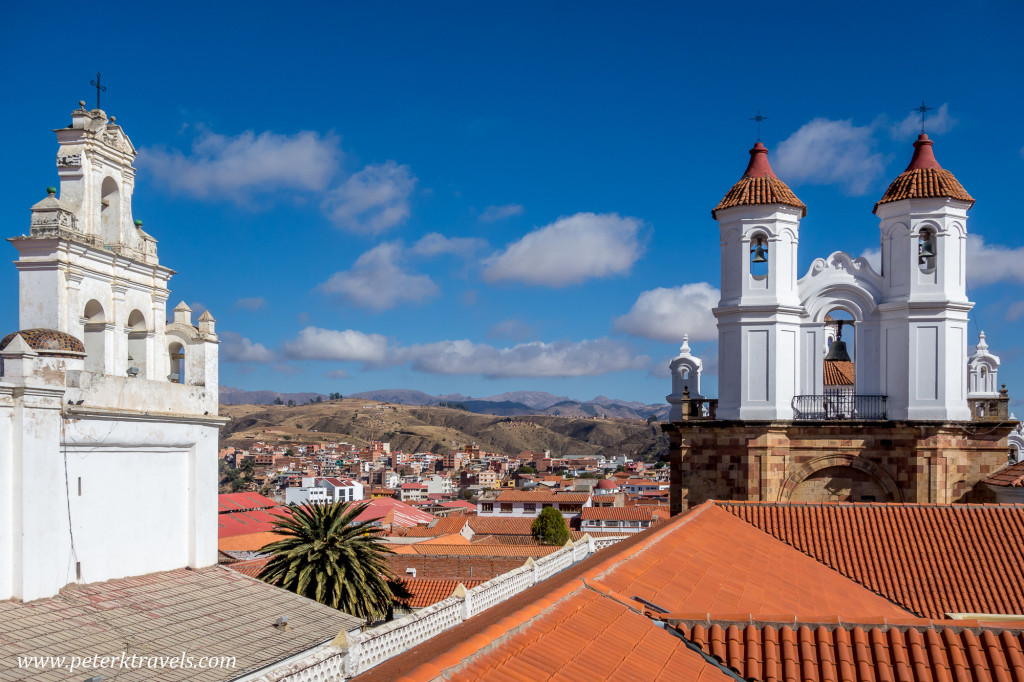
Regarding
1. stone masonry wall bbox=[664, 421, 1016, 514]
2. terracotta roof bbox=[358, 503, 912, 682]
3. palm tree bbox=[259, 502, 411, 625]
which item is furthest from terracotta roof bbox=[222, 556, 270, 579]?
terracotta roof bbox=[358, 503, 912, 682]

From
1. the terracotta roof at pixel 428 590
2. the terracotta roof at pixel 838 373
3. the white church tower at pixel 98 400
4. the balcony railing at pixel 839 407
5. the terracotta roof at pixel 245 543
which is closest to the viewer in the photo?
the white church tower at pixel 98 400

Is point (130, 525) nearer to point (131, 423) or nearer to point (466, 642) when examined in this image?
point (131, 423)

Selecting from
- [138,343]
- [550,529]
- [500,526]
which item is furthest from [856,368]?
[500,526]

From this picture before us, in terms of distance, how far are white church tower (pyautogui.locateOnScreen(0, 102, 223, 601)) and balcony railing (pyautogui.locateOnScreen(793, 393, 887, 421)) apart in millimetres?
10530

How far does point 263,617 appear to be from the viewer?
1175 cm

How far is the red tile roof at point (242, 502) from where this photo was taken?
50.4 metres

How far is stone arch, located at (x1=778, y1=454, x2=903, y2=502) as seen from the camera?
16625 millimetres

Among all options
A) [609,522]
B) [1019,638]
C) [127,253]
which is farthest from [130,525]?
[609,522]

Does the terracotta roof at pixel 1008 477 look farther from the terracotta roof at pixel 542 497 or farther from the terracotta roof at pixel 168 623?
the terracotta roof at pixel 542 497

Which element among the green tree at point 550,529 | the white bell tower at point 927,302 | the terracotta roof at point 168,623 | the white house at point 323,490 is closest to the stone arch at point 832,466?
the white bell tower at point 927,302

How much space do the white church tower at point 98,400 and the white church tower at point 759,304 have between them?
9.40 metres

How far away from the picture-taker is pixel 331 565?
17.6m

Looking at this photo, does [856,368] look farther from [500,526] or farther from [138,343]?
[500,526]

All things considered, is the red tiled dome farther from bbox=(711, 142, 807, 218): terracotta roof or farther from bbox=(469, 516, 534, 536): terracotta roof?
bbox=(469, 516, 534, 536): terracotta roof
